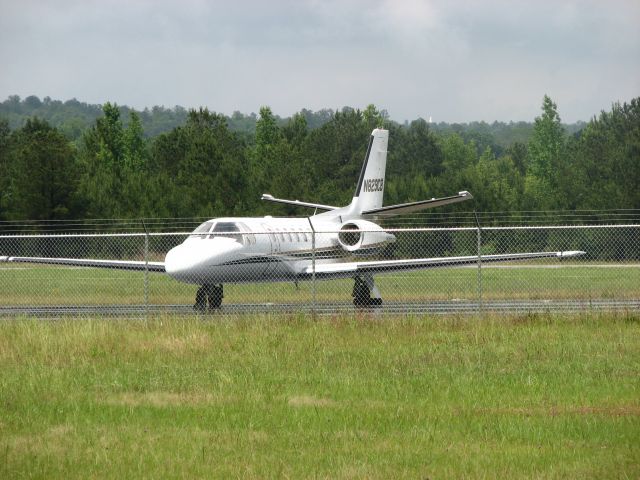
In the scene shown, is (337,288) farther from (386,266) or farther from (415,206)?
(386,266)

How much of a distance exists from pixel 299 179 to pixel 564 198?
14820 mm

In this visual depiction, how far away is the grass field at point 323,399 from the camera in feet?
28.4

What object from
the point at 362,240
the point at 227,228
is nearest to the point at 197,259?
the point at 227,228

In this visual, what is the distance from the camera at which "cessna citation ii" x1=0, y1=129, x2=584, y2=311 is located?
2392cm

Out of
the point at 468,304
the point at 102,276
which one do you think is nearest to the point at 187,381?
the point at 468,304

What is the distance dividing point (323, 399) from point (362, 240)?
18960 mm

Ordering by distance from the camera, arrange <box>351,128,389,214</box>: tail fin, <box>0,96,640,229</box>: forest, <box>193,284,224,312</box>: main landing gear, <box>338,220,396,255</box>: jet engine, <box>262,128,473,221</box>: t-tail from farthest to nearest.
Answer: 1. <box>0,96,640,229</box>: forest
2. <box>351,128,389,214</box>: tail fin
3. <box>262,128,473,221</box>: t-tail
4. <box>338,220,396,255</box>: jet engine
5. <box>193,284,224,312</box>: main landing gear

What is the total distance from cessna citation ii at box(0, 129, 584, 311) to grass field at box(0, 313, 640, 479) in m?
4.79

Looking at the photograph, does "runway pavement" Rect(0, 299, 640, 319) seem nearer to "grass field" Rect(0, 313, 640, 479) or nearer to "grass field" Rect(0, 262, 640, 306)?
"grass field" Rect(0, 262, 640, 306)

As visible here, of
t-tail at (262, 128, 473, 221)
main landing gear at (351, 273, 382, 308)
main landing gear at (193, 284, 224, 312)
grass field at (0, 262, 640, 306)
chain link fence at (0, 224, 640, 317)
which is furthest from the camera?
t-tail at (262, 128, 473, 221)

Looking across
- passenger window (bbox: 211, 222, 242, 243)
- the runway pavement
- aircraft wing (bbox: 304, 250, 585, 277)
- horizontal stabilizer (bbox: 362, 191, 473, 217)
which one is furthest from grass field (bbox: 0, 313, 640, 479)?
horizontal stabilizer (bbox: 362, 191, 473, 217)

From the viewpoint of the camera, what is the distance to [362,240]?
99.5 feet

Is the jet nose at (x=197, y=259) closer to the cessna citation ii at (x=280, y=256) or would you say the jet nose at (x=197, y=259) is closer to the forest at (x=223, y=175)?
the cessna citation ii at (x=280, y=256)

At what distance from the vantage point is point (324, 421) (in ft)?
33.6
